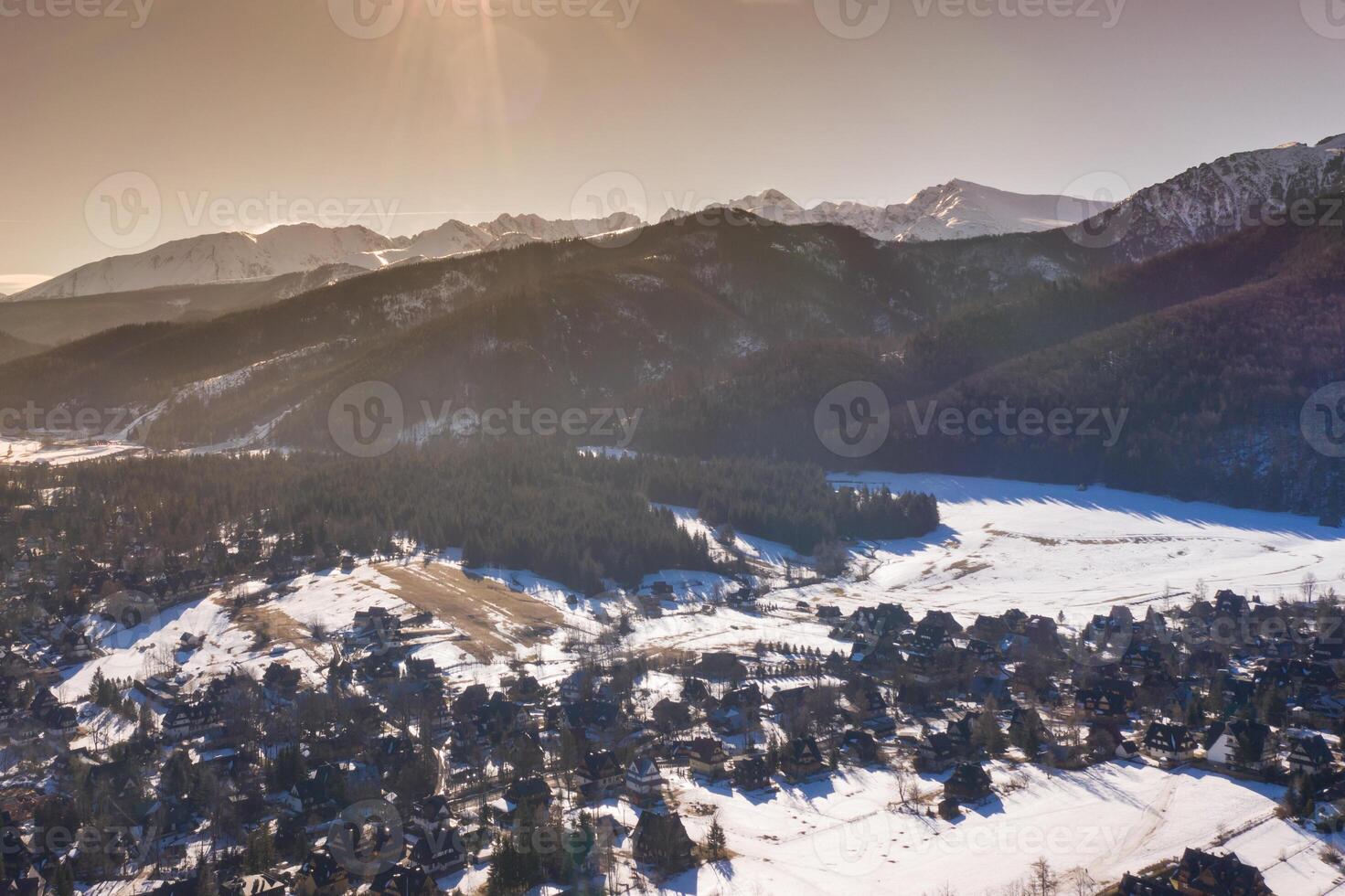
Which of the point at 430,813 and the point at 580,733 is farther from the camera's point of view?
the point at 580,733

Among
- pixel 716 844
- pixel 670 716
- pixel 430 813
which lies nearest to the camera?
pixel 716 844

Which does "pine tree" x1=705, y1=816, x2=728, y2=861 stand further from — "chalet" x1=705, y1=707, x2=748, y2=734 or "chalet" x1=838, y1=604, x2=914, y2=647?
"chalet" x1=838, y1=604, x2=914, y2=647

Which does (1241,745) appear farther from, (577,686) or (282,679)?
(282,679)

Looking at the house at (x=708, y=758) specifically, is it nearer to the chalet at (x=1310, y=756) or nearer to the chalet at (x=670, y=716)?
the chalet at (x=670, y=716)

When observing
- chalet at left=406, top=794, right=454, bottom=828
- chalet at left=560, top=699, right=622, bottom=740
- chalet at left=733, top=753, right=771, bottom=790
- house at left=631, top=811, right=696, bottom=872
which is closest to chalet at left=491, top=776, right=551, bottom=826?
chalet at left=406, top=794, right=454, bottom=828

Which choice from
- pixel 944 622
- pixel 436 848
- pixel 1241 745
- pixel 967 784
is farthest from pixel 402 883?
pixel 944 622

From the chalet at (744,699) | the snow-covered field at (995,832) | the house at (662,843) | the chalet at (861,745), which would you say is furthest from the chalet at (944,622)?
the house at (662,843)

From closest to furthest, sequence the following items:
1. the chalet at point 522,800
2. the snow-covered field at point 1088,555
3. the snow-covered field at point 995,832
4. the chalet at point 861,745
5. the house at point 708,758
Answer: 1. the snow-covered field at point 995,832
2. the chalet at point 522,800
3. the house at point 708,758
4. the chalet at point 861,745
5. the snow-covered field at point 1088,555
